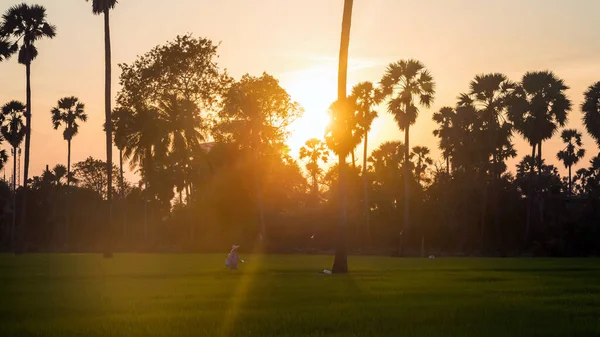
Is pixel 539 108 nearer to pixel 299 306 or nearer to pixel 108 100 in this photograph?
pixel 108 100

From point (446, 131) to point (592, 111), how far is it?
788 inches

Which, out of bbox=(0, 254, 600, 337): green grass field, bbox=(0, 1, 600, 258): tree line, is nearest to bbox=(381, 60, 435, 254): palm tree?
bbox=(0, 1, 600, 258): tree line

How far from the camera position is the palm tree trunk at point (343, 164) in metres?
38.2

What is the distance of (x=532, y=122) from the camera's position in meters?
86.3

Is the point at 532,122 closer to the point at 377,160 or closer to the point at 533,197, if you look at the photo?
the point at 533,197

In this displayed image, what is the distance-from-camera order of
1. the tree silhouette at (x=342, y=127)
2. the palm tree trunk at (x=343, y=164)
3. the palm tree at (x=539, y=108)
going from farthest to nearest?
1. the palm tree at (x=539, y=108)
2. the tree silhouette at (x=342, y=127)
3. the palm tree trunk at (x=343, y=164)

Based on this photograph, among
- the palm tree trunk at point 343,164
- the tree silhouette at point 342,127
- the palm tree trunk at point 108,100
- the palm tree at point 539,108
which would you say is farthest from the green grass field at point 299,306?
the palm tree at point 539,108

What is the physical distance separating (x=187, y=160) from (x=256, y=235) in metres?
10.8

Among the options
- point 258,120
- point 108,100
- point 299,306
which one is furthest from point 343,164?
point 258,120

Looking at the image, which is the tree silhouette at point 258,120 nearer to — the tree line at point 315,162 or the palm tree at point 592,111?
the tree line at point 315,162

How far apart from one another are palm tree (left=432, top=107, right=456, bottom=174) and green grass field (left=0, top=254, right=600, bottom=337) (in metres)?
66.9

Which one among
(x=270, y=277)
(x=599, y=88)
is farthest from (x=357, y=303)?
(x=599, y=88)

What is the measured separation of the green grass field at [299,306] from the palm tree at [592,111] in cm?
5742

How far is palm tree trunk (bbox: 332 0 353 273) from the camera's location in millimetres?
38219
